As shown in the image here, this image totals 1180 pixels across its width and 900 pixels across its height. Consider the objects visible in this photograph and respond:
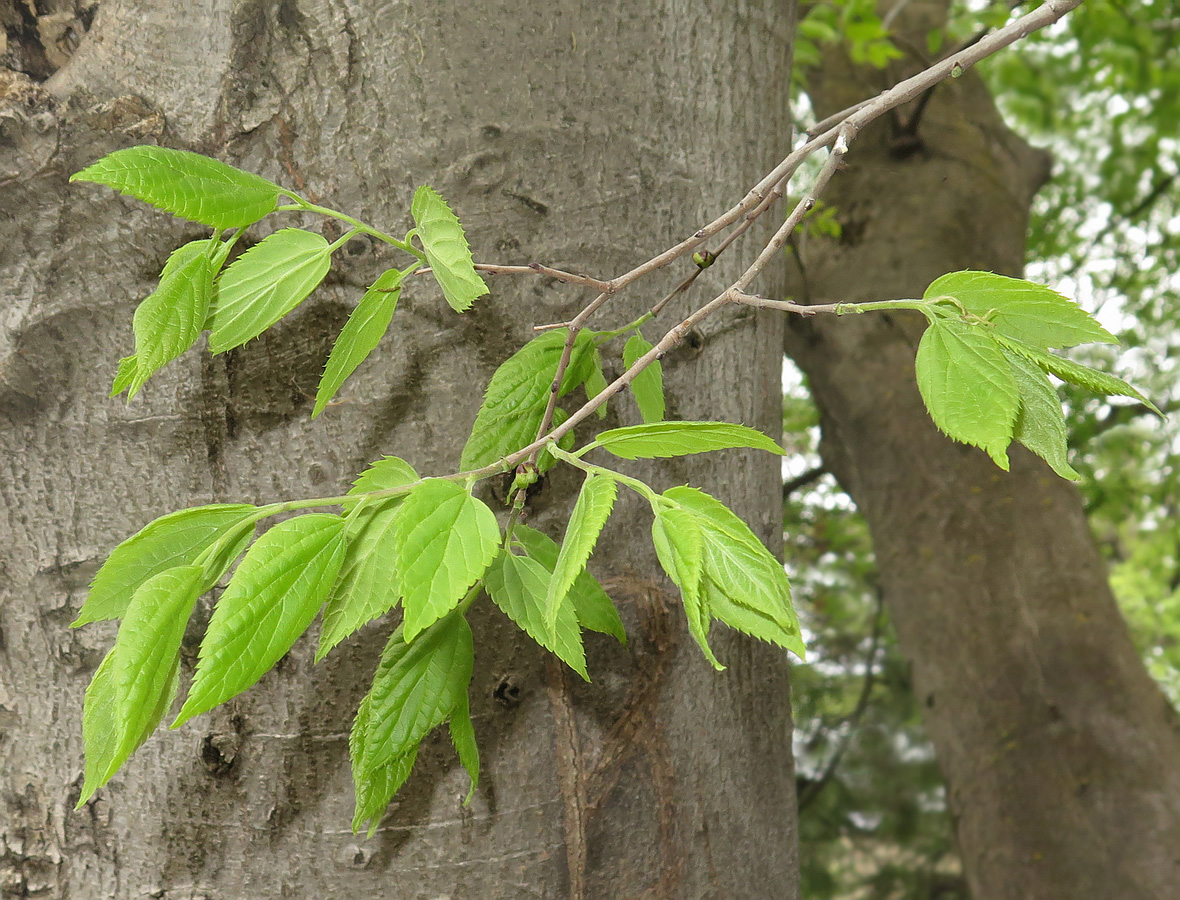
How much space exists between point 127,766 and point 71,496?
22 centimetres

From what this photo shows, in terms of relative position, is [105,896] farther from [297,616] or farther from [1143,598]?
[1143,598]

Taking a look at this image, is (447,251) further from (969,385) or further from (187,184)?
(969,385)

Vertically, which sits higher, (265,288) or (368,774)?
(265,288)

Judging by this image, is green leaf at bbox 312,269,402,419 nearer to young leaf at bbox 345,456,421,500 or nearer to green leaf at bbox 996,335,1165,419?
young leaf at bbox 345,456,421,500

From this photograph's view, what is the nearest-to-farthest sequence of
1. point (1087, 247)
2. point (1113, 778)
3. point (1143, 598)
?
point (1113, 778), point (1087, 247), point (1143, 598)

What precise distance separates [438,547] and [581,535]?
7cm

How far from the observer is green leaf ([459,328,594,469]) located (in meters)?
0.51

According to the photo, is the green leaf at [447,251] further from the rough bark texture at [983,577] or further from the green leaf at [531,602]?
the rough bark texture at [983,577]

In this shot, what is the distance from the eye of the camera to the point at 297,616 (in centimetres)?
39

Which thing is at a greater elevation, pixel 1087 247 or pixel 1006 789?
pixel 1087 247

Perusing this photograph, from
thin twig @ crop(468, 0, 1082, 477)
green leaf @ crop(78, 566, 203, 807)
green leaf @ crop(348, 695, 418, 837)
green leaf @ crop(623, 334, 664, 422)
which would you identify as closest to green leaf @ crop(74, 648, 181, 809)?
green leaf @ crop(78, 566, 203, 807)

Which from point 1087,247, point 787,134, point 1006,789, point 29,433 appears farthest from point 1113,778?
point 1087,247

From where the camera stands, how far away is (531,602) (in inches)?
18.3

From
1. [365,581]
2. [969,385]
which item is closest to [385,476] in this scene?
[365,581]
